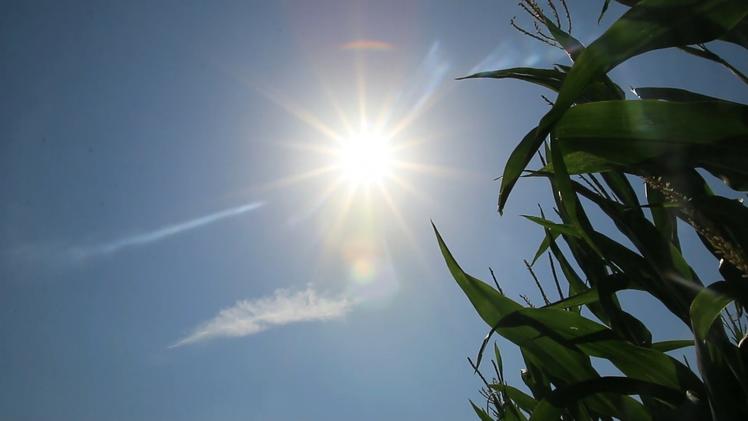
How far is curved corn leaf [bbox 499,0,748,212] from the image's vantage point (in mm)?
618

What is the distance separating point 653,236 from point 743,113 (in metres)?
0.23

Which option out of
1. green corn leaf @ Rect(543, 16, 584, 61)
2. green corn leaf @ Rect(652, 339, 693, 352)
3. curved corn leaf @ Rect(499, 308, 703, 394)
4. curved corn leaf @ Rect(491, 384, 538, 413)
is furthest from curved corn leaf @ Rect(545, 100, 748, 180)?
curved corn leaf @ Rect(491, 384, 538, 413)

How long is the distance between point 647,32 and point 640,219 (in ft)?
1.00

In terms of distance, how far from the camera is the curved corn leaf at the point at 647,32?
0.62 metres

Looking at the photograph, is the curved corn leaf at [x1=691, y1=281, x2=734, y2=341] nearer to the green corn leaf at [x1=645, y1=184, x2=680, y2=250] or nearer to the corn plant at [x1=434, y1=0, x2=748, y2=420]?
the corn plant at [x1=434, y1=0, x2=748, y2=420]

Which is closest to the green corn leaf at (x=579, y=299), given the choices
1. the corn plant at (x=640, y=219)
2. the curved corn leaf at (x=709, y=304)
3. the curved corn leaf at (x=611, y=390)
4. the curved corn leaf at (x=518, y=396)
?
the corn plant at (x=640, y=219)

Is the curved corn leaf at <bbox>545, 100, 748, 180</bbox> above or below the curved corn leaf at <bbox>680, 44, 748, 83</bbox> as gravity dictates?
below

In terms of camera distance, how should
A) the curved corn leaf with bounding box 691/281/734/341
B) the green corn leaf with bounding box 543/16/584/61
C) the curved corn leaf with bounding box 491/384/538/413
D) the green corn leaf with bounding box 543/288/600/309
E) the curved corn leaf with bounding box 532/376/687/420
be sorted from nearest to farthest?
the curved corn leaf with bounding box 691/281/734/341 < the curved corn leaf with bounding box 532/376/687/420 < the green corn leaf with bounding box 543/288/600/309 < the green corn leaf with bounding box 543/16/584/61 < the curved corn leaf with bounding box 491/384/538/413

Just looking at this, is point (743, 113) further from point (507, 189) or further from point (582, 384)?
point (582, 384)

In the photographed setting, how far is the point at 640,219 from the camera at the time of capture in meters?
0.77

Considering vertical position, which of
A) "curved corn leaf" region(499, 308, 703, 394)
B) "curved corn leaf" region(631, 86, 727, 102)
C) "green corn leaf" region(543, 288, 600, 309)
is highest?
"curved corn leaf" region(631, 86, 727, 102)

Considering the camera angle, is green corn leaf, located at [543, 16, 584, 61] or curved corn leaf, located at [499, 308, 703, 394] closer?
curved corn leaf, located at [499, 308, 703, 394]

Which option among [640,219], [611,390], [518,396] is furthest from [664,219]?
[518,396]

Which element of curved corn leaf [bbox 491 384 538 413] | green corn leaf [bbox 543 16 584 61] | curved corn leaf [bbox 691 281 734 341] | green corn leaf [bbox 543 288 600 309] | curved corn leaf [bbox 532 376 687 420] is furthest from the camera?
curved corn leaf [bbox 491 384 538 413]
